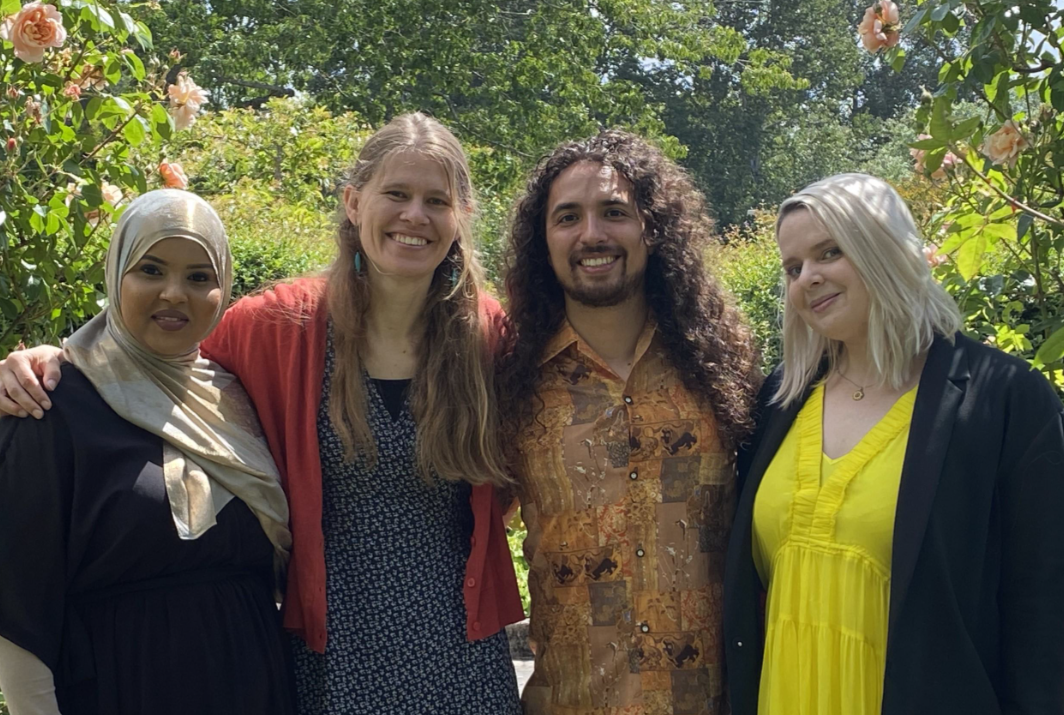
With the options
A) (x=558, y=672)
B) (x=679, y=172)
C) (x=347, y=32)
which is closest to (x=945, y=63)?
(x=679, y=172)

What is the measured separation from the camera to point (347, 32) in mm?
13805

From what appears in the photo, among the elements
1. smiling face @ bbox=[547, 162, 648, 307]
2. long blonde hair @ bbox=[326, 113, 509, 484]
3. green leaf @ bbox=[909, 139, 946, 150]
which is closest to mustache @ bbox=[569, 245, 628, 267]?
smiling face @ bbox=[547, 162, 648, 307]

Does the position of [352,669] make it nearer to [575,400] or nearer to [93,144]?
[575,400]

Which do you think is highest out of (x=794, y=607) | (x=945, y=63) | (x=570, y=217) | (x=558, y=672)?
(x=945, y=63)

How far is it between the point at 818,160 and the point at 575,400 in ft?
118

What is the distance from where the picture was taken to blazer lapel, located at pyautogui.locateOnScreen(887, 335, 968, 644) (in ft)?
7.40

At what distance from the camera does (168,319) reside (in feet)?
7.98

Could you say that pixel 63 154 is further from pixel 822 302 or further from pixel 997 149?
pixel 997 149

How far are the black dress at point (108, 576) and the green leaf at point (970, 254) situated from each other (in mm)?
1960

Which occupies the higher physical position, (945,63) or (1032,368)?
(945,63)

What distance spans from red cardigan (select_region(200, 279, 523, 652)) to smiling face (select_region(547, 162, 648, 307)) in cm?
65

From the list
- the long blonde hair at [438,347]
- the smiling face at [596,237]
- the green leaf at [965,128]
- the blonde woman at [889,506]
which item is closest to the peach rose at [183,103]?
the long blonde hair at [438,347]

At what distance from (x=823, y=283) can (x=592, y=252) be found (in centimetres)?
69

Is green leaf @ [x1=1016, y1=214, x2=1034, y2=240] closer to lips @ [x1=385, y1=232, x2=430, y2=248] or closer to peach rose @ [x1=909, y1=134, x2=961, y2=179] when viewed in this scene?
peach rose @ [x1=909, y1=134, x2=961, y2=179]
